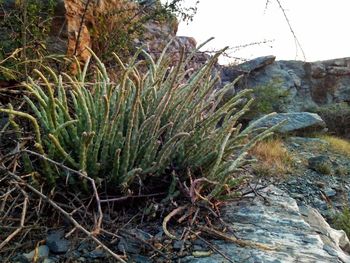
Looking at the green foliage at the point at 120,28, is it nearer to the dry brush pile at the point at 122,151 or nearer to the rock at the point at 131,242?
the dry brush pile at the point at 122,151

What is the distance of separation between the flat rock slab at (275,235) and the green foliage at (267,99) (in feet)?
18.5

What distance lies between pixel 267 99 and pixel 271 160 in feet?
15.1

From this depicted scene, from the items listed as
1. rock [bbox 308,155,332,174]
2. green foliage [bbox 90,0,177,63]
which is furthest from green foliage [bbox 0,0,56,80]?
rock [bbox 308,155,332,174]

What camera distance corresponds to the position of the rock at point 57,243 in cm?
164

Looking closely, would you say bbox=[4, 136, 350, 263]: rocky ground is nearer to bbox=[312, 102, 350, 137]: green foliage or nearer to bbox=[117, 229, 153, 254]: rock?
bbox=[117, 229, 153, 254]: rock

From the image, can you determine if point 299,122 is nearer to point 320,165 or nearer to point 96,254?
point 320,165

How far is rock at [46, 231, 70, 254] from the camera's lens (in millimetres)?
1635

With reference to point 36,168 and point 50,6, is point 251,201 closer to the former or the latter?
point 36,168

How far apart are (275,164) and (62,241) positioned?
9.84 feet

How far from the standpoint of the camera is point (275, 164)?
429cm

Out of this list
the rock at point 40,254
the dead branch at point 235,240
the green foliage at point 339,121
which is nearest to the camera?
the rock at point 40,254

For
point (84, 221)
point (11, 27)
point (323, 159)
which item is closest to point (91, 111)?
point (84, 221)

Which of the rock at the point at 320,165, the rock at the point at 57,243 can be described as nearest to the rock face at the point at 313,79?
the rock at the point at 320,165

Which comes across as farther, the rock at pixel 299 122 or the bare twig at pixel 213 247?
the rock at pixel 299 122
